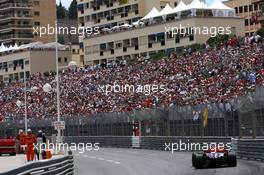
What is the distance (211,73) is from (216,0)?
102ft

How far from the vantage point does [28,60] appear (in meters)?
106

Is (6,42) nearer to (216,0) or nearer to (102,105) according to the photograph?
(216,0)

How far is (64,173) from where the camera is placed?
22375 mm

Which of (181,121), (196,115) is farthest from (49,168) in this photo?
(181,121)

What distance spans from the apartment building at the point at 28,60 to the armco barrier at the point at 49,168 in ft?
270

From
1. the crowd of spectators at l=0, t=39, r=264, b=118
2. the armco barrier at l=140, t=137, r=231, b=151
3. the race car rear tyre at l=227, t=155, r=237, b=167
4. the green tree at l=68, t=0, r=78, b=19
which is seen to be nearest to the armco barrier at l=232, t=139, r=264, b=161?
the armco barrier at l=140, t=137, r=231, b=151

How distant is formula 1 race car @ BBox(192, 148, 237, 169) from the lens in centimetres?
2589

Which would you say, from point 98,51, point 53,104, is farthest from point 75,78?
point 98,51

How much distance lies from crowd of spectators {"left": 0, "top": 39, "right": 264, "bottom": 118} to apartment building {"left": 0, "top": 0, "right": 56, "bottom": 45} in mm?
55020

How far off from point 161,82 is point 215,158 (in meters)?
30.4

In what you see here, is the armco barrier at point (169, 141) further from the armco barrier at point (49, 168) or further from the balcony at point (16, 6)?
the balcony at point (16, 6)

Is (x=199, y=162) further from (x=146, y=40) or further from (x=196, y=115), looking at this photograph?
(x=146, y=40)

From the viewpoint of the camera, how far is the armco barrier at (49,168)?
15.6 m

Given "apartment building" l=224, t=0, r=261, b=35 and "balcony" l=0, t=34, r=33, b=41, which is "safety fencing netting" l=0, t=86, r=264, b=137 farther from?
"balcony" l=0, t=34, r=33, b=41
